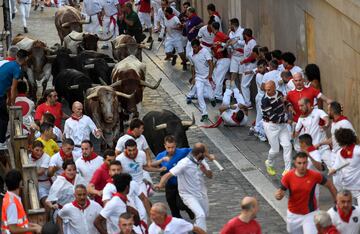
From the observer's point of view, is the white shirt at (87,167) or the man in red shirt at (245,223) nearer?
the man in red shirt at (245,223)

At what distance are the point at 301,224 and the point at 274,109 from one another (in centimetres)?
487

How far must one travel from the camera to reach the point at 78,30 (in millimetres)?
34875

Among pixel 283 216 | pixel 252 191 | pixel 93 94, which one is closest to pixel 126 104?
pixel 93 94

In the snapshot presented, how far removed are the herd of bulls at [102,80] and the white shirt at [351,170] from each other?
4230 mm

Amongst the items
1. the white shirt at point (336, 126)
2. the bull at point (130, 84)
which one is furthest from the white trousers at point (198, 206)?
the bull at point (130, 84)

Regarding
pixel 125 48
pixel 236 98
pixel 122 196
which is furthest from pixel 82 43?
pixel 122 196

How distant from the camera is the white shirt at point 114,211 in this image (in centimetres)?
1766

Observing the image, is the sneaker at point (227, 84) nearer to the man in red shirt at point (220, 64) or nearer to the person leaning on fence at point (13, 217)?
the man in red shirt at point (220, 64)

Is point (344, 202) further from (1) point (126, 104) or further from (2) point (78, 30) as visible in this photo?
(2) point (78, 30)

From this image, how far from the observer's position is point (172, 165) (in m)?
19.8

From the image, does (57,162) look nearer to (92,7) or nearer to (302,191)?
(302,191)

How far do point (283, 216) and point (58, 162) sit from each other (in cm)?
364

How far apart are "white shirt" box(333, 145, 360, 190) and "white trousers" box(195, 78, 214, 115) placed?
879 cm

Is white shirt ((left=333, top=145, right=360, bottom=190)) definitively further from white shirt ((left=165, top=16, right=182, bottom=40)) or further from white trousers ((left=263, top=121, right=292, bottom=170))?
white shirt ((left=165, top=16, right=182, bottom=40))
